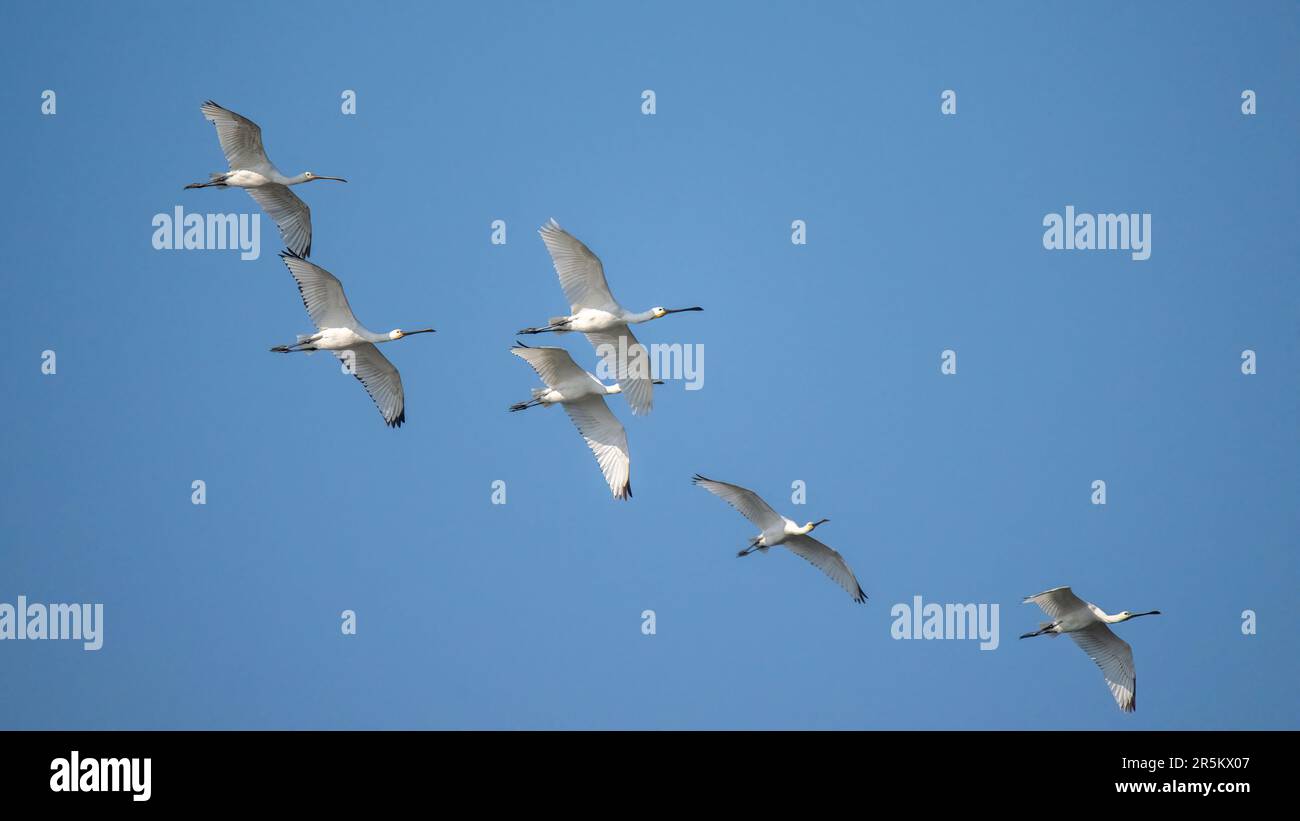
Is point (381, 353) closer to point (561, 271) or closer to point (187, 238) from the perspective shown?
point (561, 271)

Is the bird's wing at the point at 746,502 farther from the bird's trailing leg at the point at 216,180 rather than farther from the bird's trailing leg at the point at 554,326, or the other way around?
the bird's trailing leg at the point at 216,180

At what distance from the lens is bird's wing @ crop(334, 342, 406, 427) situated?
37.2 metres

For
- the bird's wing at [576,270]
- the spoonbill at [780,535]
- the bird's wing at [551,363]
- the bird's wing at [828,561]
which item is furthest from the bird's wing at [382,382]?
the bird's wing at [828,561]

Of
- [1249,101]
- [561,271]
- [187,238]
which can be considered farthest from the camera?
[1249,101]

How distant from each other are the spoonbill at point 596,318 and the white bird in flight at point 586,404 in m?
0.58

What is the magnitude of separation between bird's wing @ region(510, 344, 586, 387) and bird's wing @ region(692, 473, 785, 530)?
3.18 metres

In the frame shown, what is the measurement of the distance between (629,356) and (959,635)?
13.2 metres

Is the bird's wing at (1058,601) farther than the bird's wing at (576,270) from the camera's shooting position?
Yes

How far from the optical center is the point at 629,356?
36656mm

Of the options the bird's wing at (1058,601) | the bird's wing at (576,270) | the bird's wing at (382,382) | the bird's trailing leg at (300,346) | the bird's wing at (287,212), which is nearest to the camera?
the bird's wing at (576,270)

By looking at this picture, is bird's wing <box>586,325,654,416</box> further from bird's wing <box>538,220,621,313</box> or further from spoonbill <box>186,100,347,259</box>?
spoonbill <box>186,100,347,259</box>

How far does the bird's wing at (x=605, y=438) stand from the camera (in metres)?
37.7
